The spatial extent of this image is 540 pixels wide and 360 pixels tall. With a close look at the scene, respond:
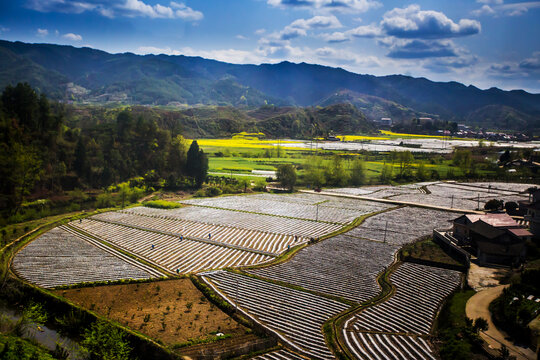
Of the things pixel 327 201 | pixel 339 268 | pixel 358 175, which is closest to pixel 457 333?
pixel 339 268

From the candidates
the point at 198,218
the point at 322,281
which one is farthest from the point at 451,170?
the point at 322,281

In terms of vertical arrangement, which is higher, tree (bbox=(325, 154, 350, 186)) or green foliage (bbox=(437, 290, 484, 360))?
tree (bbox=(325, 154, 350, 186))

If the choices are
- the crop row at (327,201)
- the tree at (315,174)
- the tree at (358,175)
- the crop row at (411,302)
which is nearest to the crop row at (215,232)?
the crop row at (411,302)

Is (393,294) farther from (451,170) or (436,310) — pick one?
(451,170)

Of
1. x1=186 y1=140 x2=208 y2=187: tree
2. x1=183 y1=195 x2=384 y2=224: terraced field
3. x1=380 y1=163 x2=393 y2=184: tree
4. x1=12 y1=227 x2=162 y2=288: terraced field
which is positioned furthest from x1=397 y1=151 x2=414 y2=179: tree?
x1=12 y1=227 x2=162 y2=288: terraced field

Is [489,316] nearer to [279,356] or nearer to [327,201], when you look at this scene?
[279,356]

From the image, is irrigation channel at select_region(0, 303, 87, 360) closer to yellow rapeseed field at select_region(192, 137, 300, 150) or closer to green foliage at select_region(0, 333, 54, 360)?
green foliage at select_region(0, 333, 54, 360)

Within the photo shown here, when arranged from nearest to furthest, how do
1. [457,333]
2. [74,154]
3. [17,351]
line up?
[17,351], [457,333], [74,154]

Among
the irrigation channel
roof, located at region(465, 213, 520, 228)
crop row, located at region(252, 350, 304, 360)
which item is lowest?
the irrigation channel
